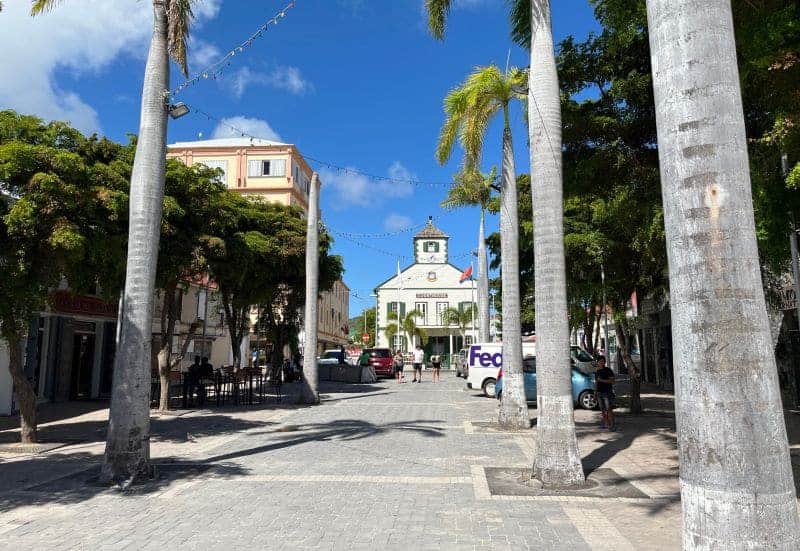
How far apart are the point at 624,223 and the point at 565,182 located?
1.56 metres

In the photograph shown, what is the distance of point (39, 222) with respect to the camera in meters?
9.84

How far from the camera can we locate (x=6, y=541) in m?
5.30

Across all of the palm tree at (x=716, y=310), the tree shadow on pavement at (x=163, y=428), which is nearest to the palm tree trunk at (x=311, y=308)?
the tree shadow on pavement at (x=163, y=428)

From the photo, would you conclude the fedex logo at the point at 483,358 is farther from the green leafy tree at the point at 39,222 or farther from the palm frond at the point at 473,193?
the green leafy tree at the point at 39,222

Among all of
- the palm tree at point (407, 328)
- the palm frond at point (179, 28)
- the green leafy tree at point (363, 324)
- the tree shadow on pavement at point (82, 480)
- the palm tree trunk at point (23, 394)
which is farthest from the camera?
the green leafy tree at point (363, 324)

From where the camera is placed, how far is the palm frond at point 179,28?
890cm

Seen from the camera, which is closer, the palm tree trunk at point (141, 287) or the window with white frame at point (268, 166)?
the palm tree trunk at point (141, 287)

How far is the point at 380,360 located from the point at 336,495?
29.2 m

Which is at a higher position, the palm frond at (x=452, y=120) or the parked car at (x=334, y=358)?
the palm frond at (x=452, y=120)

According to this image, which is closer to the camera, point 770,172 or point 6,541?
point 6,541

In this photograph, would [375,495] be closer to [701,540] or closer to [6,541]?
[6,541]

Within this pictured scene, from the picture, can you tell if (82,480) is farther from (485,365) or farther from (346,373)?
(346,373)

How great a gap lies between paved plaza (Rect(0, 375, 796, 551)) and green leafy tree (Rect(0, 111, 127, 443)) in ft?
7.64

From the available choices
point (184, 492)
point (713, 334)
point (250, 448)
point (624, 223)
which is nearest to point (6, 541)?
point (184, 492)
